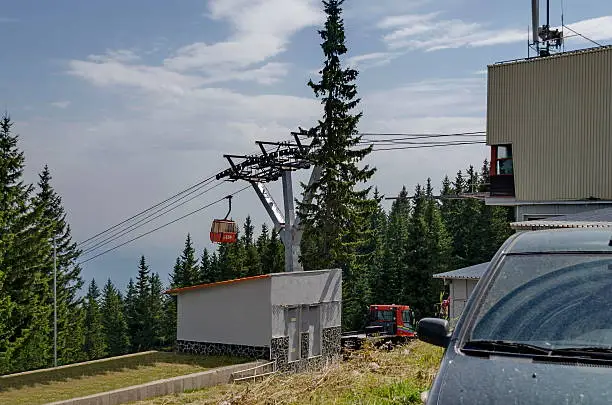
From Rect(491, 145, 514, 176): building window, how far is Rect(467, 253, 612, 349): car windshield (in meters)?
34.0

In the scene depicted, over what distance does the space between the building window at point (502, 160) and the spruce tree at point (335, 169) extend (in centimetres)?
1064

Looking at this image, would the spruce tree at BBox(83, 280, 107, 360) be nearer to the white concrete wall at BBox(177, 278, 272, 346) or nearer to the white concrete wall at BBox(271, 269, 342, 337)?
the white concrete wall at BBox(177, 278, 272, 346)

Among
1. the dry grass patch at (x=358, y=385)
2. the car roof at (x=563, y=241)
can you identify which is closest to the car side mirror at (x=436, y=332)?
the car roof at (x=563, y=241)

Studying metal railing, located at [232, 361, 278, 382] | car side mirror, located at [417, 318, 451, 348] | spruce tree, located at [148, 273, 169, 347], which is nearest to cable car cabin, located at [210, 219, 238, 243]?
metal railing, located at [232, 361, 278, 382]

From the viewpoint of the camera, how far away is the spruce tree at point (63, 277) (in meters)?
60.8

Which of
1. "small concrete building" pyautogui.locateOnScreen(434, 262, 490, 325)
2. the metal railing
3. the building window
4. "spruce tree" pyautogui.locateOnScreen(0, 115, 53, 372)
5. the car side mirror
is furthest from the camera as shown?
"spruce tree" pyautogui.locateOnScreen(0, 115, 53, 372)

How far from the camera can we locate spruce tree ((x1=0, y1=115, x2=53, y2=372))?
4878cm

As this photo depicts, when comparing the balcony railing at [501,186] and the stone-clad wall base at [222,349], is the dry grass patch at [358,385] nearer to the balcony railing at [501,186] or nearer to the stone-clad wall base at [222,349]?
the stone-clad wall base at [222,349]

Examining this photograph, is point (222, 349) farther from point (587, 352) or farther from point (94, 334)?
point (94, 334)

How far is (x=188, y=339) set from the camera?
23.1m

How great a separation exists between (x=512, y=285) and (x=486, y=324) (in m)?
0.39

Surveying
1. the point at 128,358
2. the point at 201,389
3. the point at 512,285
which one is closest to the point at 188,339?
the point at 128,358

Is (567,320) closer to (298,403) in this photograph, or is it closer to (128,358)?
(298,403)

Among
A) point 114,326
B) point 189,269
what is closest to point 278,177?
point 189,269
